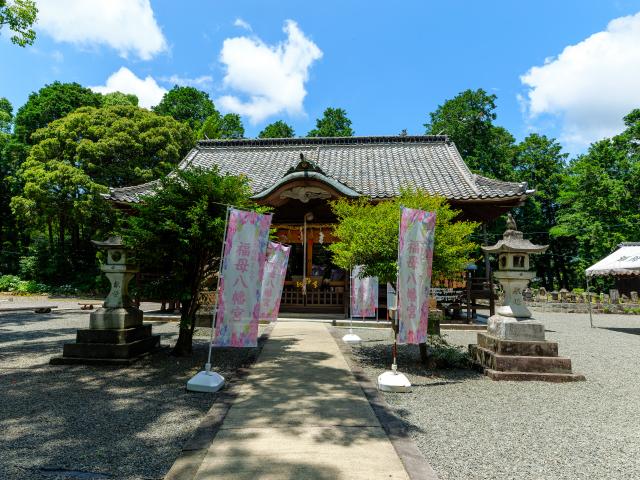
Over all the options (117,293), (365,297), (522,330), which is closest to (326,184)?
(365,297)

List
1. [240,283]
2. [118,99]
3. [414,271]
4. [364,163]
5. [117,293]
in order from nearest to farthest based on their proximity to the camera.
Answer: [240,283]
[414,271]
[117,293]
[364,163]
[118,99]

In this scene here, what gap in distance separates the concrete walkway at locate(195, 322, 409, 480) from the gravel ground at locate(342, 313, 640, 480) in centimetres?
51

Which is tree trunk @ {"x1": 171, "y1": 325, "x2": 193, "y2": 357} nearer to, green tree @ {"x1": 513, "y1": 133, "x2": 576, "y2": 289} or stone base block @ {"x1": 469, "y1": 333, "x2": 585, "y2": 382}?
stone base block @ {"x1": 469, "y1": 333, "x2": 585, "y2": 382}

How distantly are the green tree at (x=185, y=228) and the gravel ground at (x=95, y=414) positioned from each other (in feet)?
4.77

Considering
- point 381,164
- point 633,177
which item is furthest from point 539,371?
point 633,177

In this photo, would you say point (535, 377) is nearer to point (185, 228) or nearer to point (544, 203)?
point (185, 228)

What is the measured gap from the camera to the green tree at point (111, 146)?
69.8 feet

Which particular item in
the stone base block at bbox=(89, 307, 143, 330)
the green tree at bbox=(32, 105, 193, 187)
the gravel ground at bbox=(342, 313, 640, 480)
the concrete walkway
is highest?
the green tree at bbox=(32, 105, 193, 187)

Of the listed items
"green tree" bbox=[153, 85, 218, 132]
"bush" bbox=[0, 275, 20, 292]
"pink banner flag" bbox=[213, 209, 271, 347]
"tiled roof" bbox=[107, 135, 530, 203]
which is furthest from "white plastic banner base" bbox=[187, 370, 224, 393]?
"green tree" bbox=[153, 85, 218, 132]

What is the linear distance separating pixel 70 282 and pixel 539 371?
1036 inches

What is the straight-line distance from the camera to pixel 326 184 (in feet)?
39.0

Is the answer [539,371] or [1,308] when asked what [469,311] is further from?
[1,308]

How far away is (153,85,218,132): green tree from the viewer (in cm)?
3675

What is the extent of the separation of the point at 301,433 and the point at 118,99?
34.3 metres
